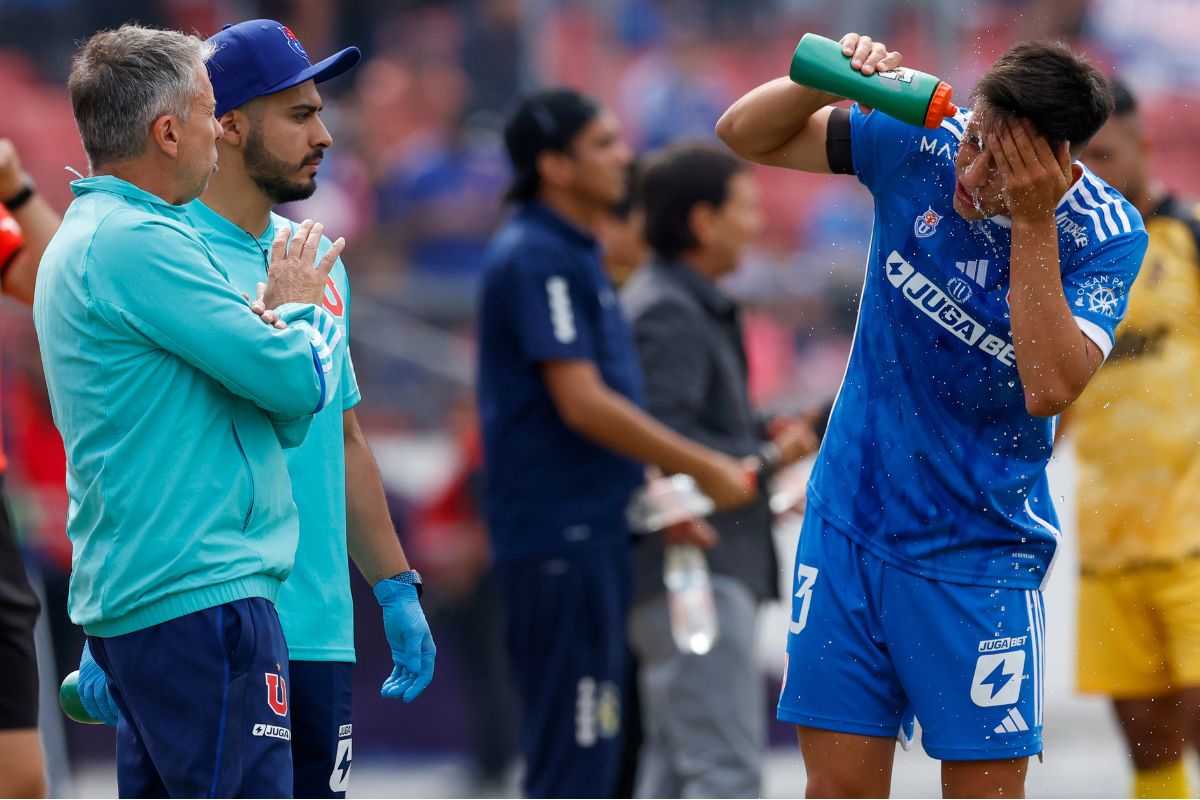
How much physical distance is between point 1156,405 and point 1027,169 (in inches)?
101

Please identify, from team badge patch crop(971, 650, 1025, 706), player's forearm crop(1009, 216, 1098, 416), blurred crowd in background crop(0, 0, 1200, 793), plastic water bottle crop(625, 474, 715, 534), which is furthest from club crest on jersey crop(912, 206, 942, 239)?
blurred crowd in background crop(0, 0, 1200, 793)

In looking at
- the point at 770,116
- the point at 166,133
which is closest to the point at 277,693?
the point at 166,133

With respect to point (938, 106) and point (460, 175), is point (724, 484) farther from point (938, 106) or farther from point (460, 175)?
point (460, 175)

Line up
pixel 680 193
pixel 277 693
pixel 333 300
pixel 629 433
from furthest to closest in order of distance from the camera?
pixel 680 193 → pixel 629 433 → pixel 333 300 → pixel 277 693

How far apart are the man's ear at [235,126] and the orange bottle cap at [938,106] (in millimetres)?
1550

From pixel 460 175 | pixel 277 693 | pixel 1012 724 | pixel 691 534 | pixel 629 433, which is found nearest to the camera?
pixel 277 693

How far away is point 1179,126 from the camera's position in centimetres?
1330

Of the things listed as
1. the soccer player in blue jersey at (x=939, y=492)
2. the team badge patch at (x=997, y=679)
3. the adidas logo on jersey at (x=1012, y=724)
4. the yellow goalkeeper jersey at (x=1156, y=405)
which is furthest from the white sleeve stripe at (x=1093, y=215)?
the yellow goalkeeper jersey at (x=1156, y=405)

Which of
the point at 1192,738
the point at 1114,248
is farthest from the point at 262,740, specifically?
the point at 1192,738

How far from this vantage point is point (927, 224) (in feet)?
12.5

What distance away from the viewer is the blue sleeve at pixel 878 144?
12.6 ft

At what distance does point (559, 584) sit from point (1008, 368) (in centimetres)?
254

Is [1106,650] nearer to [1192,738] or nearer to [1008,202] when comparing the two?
[1192,738]

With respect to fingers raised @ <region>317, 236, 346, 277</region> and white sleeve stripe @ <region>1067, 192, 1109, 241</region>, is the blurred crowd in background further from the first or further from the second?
white sleeve stripe @ <region>1067, 192, 1109, 241</region>
